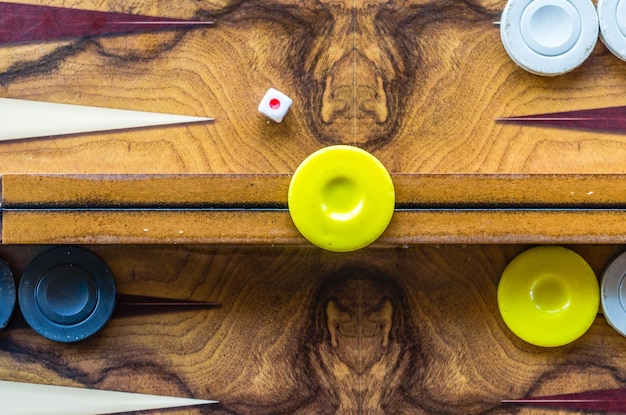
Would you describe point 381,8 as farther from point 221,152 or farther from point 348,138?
point 221,152

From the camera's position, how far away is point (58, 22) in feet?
4.37

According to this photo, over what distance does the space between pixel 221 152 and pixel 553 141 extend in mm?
632

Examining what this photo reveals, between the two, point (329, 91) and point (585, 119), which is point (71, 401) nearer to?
point (329, 91)

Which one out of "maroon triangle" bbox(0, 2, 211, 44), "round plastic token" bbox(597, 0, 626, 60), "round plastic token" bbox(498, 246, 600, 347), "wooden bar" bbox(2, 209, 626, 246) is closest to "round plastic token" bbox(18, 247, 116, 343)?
"wooden bar" bbox(2, 209, 626, 246)

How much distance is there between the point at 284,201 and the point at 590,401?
2.44 feet

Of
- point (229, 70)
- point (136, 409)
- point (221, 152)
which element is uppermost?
point (229, 70)

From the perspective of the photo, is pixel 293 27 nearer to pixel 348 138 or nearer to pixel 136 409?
pixel 348 138

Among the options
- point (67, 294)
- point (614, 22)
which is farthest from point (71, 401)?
point (614, 22)

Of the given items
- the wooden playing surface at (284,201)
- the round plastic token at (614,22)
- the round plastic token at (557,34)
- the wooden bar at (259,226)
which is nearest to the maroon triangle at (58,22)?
the wooden playing surface at (284,201)

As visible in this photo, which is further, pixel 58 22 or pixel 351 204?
pixel 58 22

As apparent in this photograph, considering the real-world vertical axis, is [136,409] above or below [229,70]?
below

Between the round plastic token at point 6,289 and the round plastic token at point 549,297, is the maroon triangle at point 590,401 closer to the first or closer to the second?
the round plastic token at point 549,297

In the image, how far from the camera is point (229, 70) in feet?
4.34

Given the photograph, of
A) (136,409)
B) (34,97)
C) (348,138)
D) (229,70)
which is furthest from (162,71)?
(136,409)
